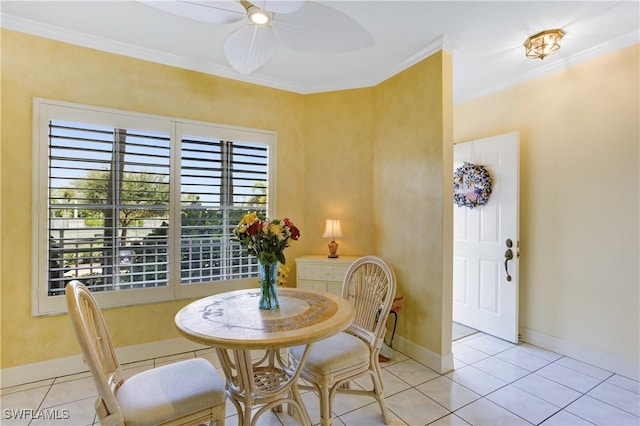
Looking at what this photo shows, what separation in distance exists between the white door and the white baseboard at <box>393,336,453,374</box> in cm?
98

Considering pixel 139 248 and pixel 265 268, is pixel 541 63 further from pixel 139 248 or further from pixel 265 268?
pixel 139 248

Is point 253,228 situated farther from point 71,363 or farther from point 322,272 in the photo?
point 71,363

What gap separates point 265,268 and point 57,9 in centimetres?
246

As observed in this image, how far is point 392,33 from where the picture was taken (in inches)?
98.4

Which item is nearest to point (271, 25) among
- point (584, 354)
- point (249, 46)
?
point (249, 46)

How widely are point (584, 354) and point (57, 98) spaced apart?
16.4 feet

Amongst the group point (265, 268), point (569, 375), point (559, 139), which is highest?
point (559, 139)

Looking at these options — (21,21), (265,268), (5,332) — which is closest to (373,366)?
→ (265,268)

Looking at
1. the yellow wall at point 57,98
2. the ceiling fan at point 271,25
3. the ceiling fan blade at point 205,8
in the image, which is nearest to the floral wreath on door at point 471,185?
the ceiling fan at point 271,25

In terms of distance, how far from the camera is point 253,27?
1811 mm

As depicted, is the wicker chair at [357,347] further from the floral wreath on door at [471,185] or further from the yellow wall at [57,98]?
the floral wreath on door at [471,185]

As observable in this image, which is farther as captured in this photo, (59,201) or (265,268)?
(59,201)

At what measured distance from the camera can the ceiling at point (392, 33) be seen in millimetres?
2201

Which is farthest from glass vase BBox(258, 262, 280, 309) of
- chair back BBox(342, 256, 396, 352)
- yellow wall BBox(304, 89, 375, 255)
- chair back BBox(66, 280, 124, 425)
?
yellow wall BBox(304, 89, 375, 255)
